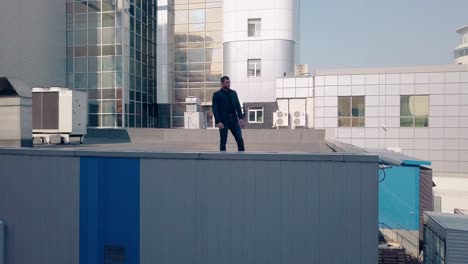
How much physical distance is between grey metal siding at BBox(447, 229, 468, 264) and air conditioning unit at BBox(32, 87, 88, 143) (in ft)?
35.8

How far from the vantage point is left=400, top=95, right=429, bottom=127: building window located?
21875mm

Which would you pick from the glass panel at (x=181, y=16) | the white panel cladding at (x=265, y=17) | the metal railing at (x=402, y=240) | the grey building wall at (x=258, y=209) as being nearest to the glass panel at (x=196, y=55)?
the glass panel at (x=181, y=16)

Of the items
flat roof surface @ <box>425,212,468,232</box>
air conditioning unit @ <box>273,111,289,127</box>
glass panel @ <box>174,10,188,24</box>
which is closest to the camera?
flat roof surface @ <box>425,212,468,232</box>

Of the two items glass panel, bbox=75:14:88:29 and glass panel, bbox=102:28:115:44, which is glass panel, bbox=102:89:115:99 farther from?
glass panel, bbox=75:14:88:29

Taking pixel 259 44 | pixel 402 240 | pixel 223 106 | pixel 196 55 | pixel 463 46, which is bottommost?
pixel 402 240

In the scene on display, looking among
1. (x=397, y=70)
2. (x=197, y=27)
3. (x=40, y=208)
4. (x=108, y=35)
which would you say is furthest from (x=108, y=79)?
(x=40, y=208)

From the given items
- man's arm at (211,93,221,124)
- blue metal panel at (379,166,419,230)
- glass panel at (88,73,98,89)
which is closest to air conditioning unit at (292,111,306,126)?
blue metal panel at (379,166,419,230)

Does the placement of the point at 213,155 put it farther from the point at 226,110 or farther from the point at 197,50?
the point at 197,50

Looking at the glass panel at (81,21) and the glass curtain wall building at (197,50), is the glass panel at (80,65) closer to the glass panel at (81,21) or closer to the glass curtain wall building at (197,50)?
the glass panel at (81,21)

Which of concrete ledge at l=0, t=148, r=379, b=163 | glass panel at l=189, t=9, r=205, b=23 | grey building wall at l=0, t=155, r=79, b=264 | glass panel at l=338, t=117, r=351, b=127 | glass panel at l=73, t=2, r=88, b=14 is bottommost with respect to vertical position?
grey building wall at l=0, t=155, r=79, b=264

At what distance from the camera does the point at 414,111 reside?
72.2 feet

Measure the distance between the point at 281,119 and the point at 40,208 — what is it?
813 inches

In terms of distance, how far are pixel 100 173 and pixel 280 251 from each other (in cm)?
309

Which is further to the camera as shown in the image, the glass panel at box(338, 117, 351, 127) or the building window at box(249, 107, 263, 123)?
the building window at box(249, 107, 263, 123)
